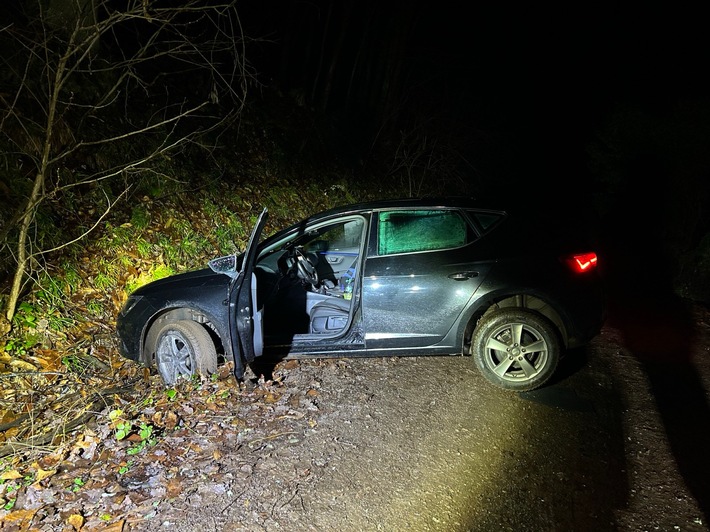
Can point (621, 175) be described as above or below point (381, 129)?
below

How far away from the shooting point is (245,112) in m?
11.3

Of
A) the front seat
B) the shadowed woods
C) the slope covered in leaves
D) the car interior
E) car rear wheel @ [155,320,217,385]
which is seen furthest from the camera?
the front seat

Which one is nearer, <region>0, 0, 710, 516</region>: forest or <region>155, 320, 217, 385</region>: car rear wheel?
<region>155, 320, 217, 385</region>: car rear wheel

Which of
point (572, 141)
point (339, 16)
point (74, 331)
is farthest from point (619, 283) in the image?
point (572, 141)

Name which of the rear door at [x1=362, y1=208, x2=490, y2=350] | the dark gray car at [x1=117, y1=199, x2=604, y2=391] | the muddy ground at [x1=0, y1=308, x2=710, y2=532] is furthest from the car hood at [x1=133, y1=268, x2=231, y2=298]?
the rear door at [x1=362, y1=208, x2=490, y2=350]

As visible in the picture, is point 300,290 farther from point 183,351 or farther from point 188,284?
point 183,351

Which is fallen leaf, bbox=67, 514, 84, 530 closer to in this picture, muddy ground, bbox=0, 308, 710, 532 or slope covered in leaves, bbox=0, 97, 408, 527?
muddy ground, bbox=0, 308, 710, 532

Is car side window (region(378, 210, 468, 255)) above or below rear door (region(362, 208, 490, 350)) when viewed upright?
above

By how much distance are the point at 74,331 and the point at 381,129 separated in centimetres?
1103

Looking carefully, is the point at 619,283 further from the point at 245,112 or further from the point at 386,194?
the point at 245,112

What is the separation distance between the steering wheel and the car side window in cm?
105

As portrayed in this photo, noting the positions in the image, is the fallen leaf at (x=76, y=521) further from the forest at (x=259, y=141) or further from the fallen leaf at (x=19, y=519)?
the forest at (x=259, y=141)

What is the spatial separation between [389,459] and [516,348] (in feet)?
5.25

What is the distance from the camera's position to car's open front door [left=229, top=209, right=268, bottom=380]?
404 cm
